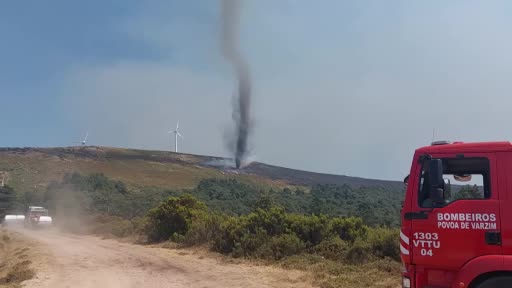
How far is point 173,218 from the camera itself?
97.1ft

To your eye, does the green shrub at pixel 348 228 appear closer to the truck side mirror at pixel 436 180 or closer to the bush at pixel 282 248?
the bush at pixel 282 248

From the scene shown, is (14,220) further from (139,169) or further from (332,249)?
(139,169)

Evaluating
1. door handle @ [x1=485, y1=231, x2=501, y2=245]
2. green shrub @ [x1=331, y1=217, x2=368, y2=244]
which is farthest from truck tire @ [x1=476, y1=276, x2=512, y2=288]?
green shrub @ [x1=331, y1=217, x2=368, y2=244]

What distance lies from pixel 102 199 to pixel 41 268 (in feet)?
140

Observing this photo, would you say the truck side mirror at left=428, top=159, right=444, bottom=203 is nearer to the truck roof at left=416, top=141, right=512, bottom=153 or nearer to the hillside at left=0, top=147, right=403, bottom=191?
the truck roof at left=416, top=141, right=512, bottom=153

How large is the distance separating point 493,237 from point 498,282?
1.99ft

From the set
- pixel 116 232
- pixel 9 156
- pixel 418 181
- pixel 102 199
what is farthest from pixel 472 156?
pixel 9 156

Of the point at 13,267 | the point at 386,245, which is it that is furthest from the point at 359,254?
the point at 13,267

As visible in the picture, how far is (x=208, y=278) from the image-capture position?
1598 centimetres

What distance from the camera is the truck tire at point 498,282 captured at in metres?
7.15

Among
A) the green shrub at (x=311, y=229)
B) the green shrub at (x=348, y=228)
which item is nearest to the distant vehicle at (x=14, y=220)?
the green shrub at (x=311, y=229)

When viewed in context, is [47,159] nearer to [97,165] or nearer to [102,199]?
[97,165]

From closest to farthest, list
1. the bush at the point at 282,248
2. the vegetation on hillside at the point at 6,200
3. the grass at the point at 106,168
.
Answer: the bush at the point at 282,248, the vegetation on hillside at the point at 6,200, the grass at the point at 106,168

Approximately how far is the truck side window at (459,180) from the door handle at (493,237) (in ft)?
1.74
